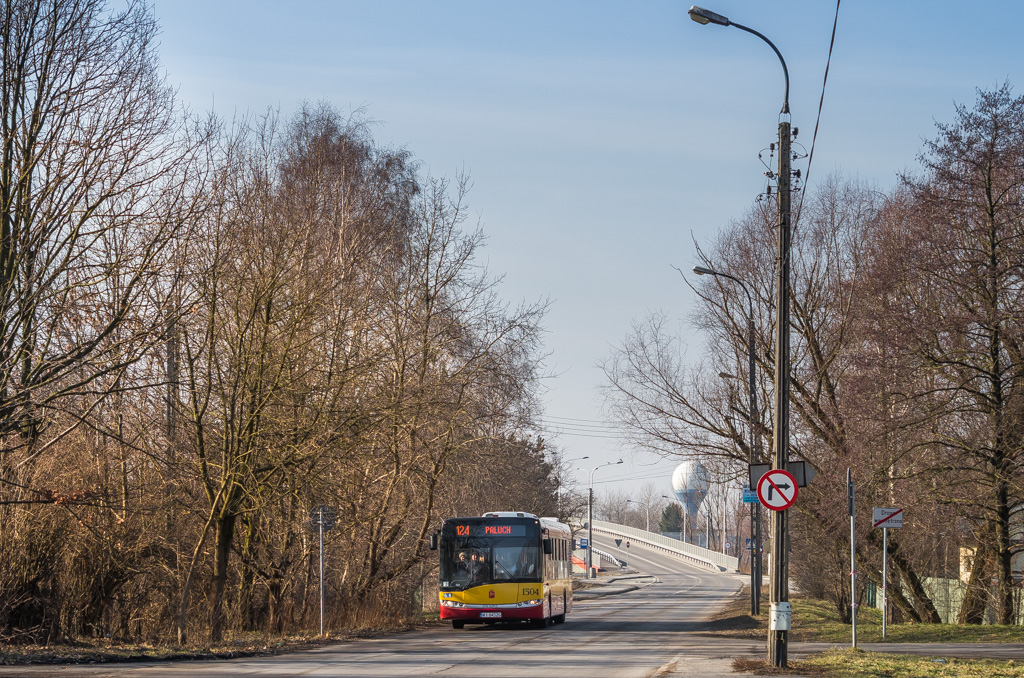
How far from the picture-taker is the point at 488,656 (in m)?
19.6

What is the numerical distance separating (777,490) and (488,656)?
247 inches

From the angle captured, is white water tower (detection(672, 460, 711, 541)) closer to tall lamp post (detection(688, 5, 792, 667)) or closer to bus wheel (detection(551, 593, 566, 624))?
bus wheel (detection(551, 593, 566, 624))

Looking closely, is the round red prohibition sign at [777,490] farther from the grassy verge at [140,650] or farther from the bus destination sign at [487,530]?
the bus destination sign at [487,530]

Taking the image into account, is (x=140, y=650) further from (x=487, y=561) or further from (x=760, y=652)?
(x=487, y=561)

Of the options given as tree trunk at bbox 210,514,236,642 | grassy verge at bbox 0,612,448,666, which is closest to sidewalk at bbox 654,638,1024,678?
grassy verge at bbox 0,612,448,666

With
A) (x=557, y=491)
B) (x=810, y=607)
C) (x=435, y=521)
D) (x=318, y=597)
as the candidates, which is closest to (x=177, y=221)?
(x=318, y=597)

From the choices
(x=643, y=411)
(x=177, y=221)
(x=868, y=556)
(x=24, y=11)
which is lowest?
(x=868, y=556)

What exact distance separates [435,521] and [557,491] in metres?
26.4

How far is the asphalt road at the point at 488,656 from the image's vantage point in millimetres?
16047

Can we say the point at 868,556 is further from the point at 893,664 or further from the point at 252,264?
the point at 252,264

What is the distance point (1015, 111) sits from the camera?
25891 mm

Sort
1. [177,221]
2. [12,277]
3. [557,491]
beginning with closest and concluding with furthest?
[12,277], [177,221], [557,491]

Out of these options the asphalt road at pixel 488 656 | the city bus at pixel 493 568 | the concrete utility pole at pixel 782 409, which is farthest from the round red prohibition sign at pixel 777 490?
the city bus at pixel 493 568

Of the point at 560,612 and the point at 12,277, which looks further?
the point at 560,612
